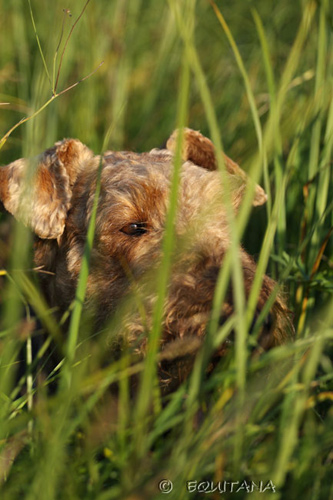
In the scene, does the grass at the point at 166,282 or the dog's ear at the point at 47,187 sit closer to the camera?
the grass at the point at 166,282

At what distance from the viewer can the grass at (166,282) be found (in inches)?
46.5

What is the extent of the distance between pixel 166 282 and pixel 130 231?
94 centimetres

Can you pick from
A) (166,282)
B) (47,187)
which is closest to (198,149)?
(47,187)

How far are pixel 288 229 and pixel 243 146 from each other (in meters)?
0.70

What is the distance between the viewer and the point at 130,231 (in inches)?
89.0

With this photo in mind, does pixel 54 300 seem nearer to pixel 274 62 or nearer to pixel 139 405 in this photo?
pixel 139 405

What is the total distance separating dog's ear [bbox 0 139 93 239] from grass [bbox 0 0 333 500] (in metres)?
0.13

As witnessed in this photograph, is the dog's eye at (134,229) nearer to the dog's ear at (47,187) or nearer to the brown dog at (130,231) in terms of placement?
the brown dog at (130,231)

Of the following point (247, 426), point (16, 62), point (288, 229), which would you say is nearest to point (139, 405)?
point (247, 426)

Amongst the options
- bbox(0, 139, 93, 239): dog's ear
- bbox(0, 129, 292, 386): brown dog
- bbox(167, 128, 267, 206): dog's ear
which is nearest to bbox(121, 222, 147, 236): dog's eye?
bbox(0, 129, 292, 386): brown dog

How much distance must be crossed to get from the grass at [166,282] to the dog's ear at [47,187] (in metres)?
0.13

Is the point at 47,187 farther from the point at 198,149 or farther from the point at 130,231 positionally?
the point at 198,149

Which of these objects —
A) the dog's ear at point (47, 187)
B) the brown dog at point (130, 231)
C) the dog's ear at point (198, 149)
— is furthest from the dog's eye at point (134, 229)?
the dog's ear at point (198, 149)

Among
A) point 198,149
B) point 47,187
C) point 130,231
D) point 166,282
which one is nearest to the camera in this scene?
point 166,282
